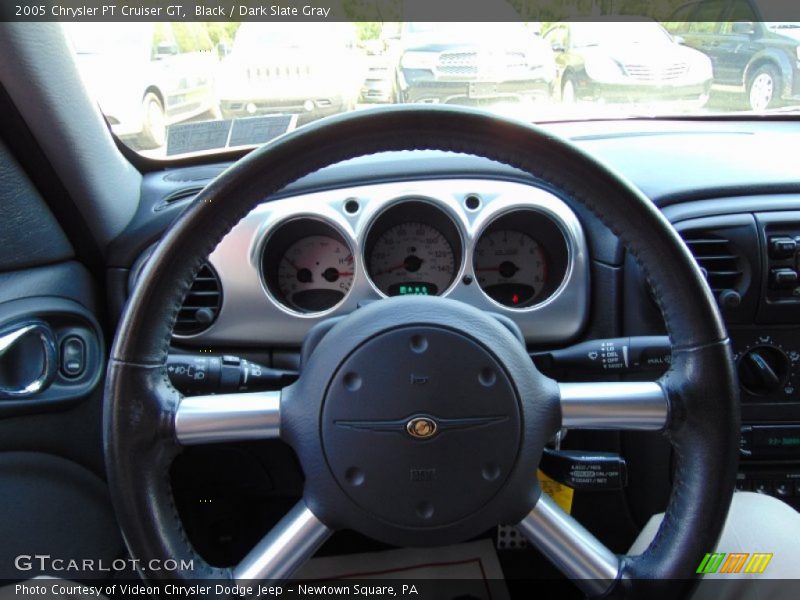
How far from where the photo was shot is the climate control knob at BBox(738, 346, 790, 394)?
172 centimetres

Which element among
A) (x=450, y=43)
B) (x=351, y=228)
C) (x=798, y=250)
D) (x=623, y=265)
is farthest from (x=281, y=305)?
(x=798, y=250)

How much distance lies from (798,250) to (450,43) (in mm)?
1079

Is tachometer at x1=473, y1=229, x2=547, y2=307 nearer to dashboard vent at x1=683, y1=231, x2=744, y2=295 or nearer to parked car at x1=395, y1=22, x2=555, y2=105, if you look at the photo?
dashboard vent at x1=683, y1=231, x2=744, y2=295

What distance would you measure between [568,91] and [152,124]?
122 centimetres

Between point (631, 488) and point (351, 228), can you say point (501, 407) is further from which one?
point (631, 488)

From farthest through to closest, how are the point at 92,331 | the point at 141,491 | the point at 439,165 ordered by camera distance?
the point at 439,165 < the point at 92,331 < the point at 141,491

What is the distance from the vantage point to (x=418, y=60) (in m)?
2.10

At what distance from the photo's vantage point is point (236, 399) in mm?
1054

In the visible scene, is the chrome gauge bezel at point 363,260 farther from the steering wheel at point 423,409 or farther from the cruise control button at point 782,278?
the steering wheel at point 423,409

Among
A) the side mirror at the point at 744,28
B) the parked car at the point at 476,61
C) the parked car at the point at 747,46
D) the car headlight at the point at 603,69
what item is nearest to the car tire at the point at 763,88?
the parked car at the point at 747,46

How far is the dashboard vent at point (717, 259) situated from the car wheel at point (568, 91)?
28.8 inches

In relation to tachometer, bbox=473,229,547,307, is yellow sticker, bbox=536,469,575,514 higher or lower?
lower

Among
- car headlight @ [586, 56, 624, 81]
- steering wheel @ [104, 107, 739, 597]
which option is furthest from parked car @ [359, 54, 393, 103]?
steering wheel @ [104, 107, 739, 597]

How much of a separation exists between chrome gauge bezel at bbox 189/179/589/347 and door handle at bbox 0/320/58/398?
1.00 ft
